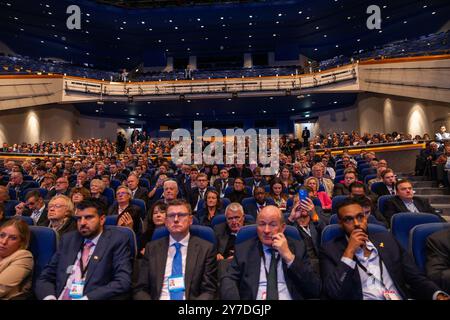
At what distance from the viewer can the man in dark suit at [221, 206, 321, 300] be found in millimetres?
1636

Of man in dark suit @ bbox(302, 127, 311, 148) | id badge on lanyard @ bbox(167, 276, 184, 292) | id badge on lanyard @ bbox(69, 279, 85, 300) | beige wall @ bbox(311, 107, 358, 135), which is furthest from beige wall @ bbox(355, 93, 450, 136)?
id badge on lanyard @ bbox(69, 279, 85, 300)

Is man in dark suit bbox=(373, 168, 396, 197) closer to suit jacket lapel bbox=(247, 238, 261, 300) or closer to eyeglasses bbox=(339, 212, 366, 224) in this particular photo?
eyeglasses bbox=(339, 212, 366, 224)

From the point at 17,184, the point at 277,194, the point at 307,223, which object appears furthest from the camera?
the point at 17,184

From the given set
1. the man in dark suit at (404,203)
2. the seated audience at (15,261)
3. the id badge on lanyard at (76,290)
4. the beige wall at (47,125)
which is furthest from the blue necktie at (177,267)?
the beige wall at (47,125)

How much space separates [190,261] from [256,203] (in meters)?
1.97

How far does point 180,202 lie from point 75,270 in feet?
2.38

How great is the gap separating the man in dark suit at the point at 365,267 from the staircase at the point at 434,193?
3.35m

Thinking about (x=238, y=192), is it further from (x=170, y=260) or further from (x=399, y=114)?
(x=399, y=114)

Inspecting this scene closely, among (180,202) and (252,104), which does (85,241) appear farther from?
(252,104)

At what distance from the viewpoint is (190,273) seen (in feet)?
5.89

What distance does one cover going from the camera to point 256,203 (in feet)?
12.2

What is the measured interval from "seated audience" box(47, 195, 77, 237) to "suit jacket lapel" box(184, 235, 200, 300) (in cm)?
122

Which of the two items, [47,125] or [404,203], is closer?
[404,203]

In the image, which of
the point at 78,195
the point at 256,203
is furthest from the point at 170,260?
the point at 256,203
